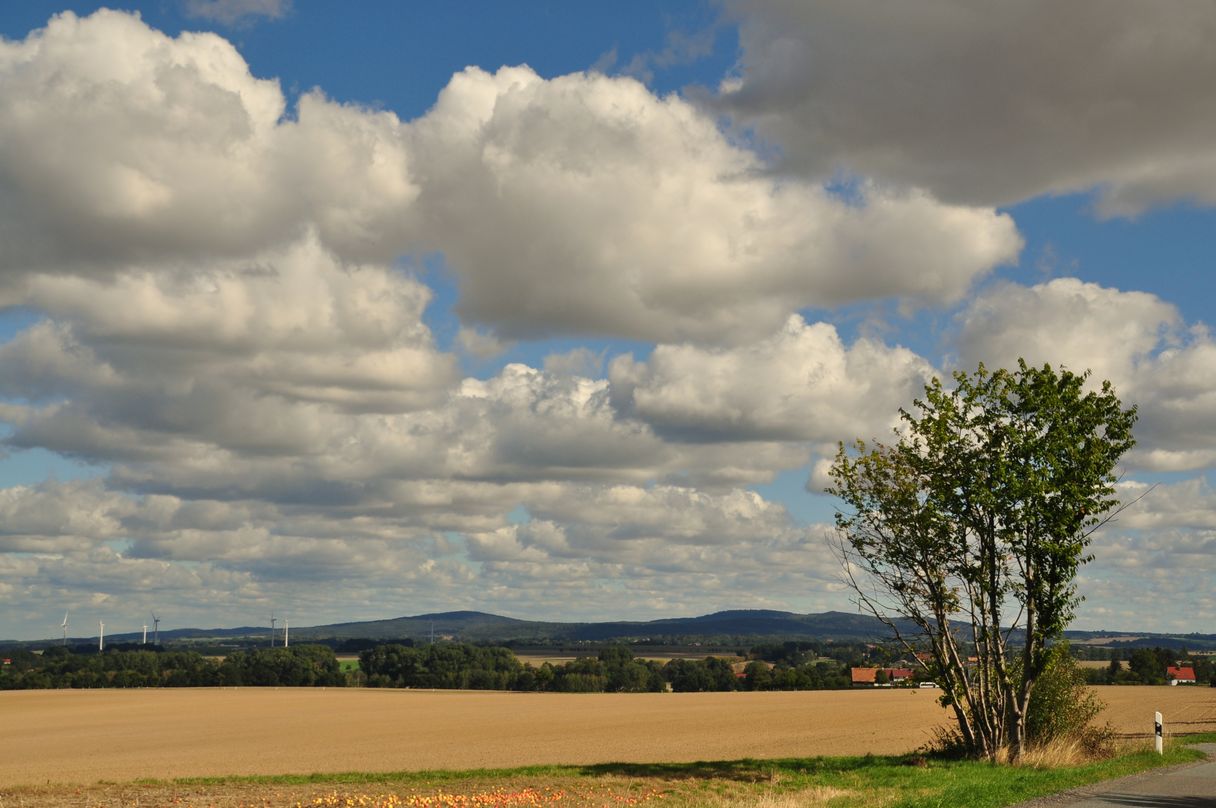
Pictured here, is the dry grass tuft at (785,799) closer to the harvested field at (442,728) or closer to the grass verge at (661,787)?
the grass verge at (661,787)

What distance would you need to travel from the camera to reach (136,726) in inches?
3442

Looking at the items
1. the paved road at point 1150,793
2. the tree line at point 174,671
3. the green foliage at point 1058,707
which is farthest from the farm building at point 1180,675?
the paved road at point 1150,793

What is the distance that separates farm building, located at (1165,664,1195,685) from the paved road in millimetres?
120459

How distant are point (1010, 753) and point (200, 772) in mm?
31742

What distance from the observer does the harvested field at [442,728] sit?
5166cm

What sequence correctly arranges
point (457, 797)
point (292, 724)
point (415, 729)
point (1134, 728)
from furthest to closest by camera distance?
point (292, 724) → point (415, 729) → point (1134, 728) → point (457, 797)

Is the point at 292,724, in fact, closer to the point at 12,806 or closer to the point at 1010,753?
the point at 12,806

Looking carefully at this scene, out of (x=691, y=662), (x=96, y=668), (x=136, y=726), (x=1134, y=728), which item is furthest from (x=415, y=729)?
(x=96, y=668)

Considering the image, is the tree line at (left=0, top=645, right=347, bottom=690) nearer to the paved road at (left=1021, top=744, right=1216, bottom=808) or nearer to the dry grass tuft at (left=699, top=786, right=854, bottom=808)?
the dry grass tuft at (left=699, top=786, right=854, bottom=808)

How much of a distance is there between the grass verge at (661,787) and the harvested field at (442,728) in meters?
11.4

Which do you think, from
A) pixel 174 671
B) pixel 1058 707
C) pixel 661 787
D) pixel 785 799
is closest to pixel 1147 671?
pixel 1058 707

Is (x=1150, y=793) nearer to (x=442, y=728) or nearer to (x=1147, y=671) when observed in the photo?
(x=442, y=728)

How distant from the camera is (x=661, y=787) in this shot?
2938cm

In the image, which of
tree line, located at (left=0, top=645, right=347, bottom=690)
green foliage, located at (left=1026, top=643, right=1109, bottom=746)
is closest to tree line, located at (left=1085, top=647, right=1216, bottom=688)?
tree line, located at (left=0, top=645, right=347, bottom=690)
